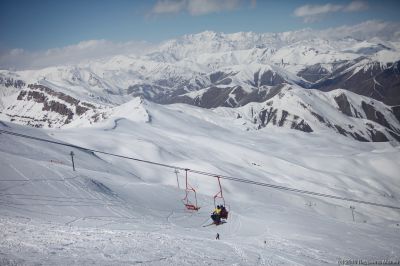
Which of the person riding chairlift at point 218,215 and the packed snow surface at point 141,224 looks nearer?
the packed snow surface at point 141,224

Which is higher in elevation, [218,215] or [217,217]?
[218,215]

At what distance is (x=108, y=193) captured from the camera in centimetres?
4341

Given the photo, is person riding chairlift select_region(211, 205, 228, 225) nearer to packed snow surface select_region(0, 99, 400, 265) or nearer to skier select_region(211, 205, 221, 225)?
skier select_region(211, 205, 221, 225)

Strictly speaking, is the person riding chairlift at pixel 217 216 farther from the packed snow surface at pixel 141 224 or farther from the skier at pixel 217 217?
the packed snow surface at pixel 141 224

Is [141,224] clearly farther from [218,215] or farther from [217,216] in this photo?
[218,215]

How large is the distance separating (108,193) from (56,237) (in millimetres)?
18896

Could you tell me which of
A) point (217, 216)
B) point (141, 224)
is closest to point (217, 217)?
point (217, 216)

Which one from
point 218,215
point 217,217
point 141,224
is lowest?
point 217,217

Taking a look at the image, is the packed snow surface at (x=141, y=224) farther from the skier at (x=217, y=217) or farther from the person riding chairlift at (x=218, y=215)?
the person riding chairlift at (x=218, y=215)

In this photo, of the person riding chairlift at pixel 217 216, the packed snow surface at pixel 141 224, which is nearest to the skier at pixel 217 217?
the person riding chairlift at pixel 217 216

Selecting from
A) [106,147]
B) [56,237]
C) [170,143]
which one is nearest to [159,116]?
[170,143]

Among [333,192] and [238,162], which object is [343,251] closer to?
[333,192]

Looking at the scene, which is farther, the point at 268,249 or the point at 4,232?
the point at 268,249

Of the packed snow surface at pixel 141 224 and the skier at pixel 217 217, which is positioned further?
the skier at pixel 217 217
